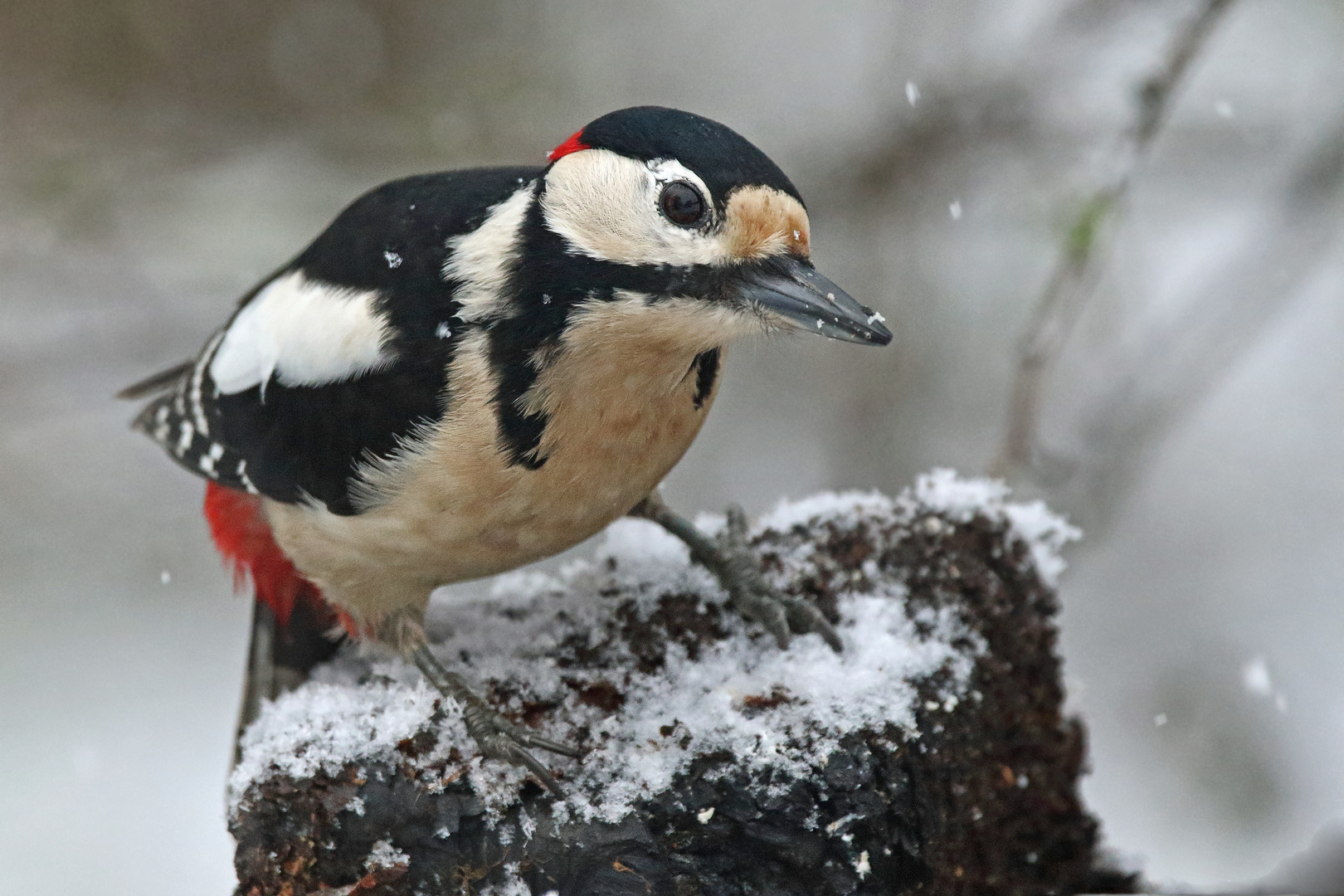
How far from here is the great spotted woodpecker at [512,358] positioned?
81.0 inches

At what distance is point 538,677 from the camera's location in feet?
8.09

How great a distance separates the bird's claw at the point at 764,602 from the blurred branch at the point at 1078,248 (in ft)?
3.47

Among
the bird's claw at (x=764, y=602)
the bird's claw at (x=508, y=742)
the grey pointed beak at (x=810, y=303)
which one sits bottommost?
the bird's claw at (x=508, y=742)

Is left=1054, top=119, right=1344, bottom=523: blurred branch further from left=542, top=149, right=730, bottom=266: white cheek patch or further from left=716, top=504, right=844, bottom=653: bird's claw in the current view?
left=542, top=149, right=730, bottom=266: white cheek patch

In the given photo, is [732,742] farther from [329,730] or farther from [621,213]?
[621,213]

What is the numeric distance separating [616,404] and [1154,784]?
346cm

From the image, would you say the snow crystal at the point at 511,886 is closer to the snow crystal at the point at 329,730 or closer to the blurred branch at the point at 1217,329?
the snow crystal at the point at 329,730

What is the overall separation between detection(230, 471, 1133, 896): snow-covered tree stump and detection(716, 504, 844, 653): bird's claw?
3 cm

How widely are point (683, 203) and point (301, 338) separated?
0.95m

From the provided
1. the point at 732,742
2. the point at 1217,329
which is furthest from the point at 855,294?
the point at 732,742

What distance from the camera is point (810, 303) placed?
2.03m

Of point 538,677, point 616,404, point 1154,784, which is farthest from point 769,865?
point 1154,784

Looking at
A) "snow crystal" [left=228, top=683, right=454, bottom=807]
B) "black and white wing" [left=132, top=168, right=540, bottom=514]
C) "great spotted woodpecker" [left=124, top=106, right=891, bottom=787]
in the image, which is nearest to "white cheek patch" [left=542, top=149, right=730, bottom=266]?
"great spotted woodpecker" [left=124, top=106, right=891, bottom=787]

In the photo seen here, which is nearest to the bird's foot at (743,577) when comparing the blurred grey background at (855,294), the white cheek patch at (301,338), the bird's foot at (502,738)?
the bird's foot at (502,738)
